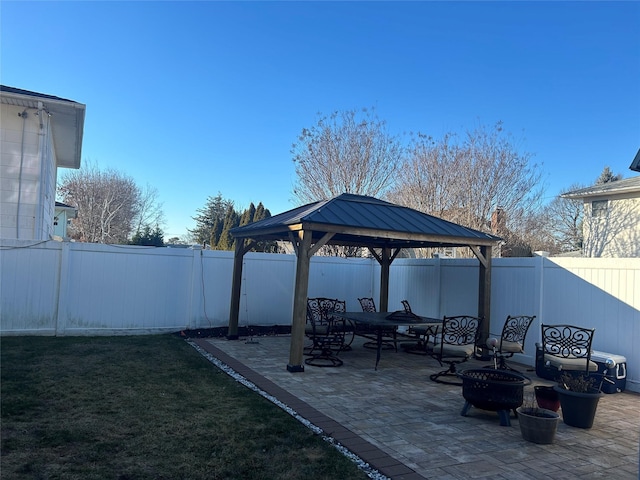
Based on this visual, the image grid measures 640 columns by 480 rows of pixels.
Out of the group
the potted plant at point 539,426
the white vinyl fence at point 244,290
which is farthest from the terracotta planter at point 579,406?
the white vinyl fence at point 244,290

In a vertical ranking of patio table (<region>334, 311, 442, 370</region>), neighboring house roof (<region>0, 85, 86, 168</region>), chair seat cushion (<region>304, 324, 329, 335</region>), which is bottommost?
chair seat cushion (<region>304, 324, 329, 335</region>)

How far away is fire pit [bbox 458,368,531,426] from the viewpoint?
4.48m

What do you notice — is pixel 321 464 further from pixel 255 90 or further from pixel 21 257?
pixel 255 90

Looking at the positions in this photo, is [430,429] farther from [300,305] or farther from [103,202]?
[103,202]

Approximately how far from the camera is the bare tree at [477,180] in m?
15.5

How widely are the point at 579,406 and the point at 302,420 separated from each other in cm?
284

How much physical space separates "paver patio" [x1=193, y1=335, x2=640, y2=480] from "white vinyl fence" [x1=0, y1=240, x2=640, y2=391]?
1.32 meters

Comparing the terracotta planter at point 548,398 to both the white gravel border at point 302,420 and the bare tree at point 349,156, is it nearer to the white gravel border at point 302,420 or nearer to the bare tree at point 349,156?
the white gravel border at point 302,420

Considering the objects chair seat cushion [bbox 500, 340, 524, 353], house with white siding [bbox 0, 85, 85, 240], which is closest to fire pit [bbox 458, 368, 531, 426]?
chair seat cushion [bbox 500, 340, 524, 353]

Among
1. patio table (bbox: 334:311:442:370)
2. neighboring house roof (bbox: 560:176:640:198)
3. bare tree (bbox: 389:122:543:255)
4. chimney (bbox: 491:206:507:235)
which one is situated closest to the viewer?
patio table (bbox: 334:311:442:370)

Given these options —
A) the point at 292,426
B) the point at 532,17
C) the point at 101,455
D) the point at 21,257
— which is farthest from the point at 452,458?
the point at 532,17

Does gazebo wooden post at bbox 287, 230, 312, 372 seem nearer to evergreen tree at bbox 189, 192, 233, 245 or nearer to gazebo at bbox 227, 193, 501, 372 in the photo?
gazebo at bbox 227, 193, 501, 372

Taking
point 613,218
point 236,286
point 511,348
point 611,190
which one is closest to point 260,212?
point 236,286

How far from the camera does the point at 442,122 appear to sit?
16.1 meters
